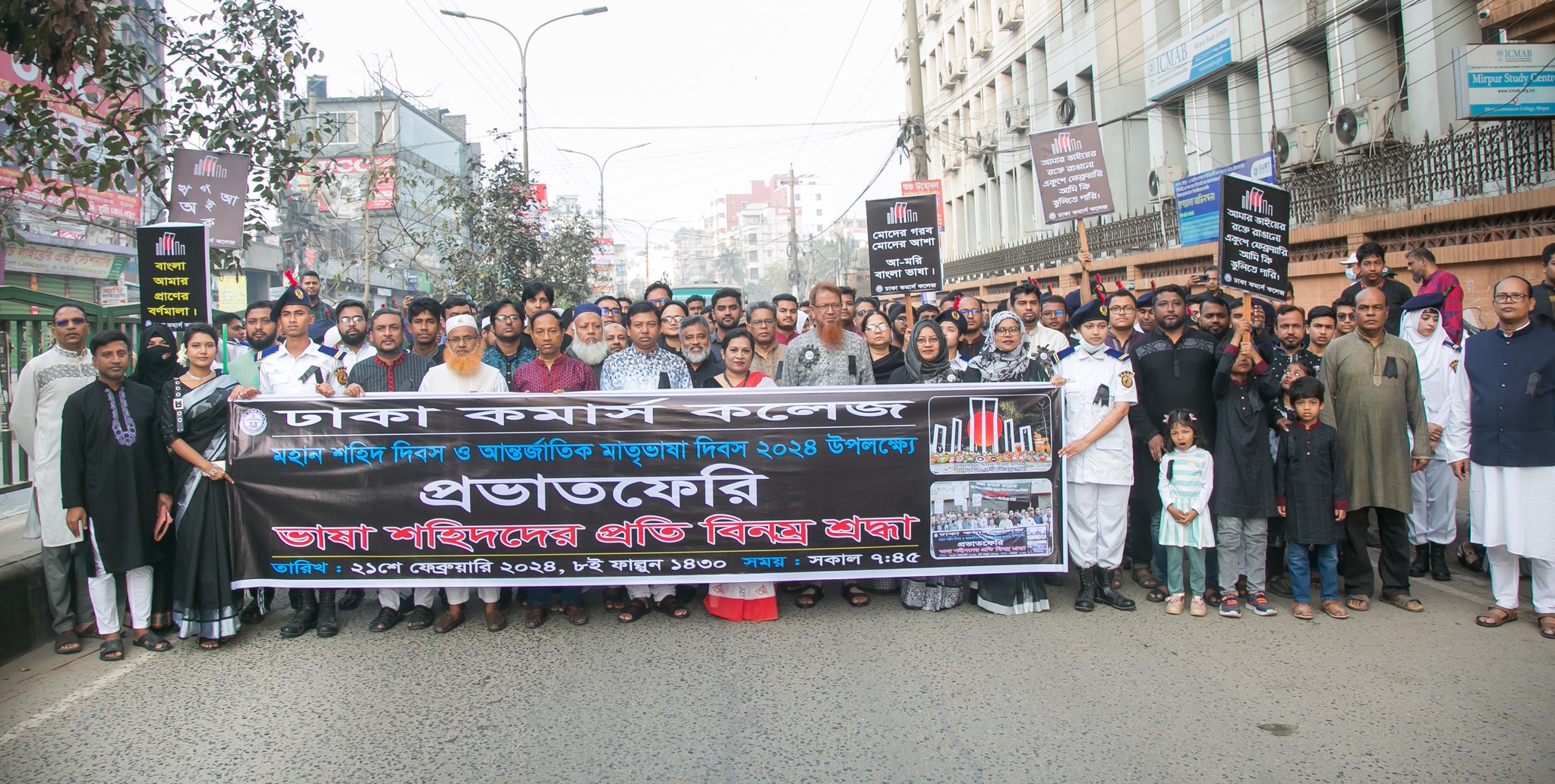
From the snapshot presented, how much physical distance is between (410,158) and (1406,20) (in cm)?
3642

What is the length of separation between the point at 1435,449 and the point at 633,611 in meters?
5.19

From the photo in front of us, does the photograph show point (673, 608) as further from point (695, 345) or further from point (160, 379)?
point (160, 379)

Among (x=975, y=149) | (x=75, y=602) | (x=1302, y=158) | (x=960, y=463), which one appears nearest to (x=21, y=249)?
(x=75, y=602)

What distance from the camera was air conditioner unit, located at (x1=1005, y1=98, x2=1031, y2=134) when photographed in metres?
32.9

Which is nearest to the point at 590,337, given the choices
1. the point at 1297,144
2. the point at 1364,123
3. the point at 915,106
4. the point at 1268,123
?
the point at 915,106

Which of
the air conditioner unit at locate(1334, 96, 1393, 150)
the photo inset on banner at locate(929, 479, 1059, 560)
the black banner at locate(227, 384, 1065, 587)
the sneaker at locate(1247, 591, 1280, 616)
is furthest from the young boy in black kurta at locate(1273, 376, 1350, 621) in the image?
the air conditioner unit at locate(1334, 96, 1393, 150)

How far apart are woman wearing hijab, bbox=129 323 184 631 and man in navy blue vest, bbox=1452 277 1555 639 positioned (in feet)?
23.9

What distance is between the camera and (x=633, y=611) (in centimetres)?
579

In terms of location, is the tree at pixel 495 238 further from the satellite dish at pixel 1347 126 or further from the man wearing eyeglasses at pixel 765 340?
the satellite dish at pixel 1347 126

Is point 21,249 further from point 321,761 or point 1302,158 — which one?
point 1302,158

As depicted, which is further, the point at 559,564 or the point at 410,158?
the point at 410,158

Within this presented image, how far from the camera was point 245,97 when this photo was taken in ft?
28.6

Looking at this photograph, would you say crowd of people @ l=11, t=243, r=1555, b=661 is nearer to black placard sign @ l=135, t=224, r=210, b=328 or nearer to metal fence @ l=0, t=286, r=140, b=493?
black placard sign @ l=135, t=224, r=210, b=328

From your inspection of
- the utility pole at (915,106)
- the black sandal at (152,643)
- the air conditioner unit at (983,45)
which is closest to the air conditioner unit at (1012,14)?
the air conditioner unit at (983,45)
